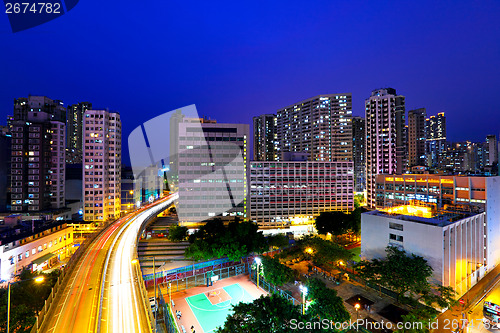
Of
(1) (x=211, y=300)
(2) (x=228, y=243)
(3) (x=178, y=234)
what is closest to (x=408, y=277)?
(1) (x=211, y=300)

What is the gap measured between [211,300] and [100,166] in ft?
194

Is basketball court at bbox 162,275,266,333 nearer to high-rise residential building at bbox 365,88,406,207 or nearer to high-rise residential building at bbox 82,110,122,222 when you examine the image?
high-rise residential building at bbox 82,110,122,222

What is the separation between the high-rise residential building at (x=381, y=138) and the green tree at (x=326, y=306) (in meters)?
72.8

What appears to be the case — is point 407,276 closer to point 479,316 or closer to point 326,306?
point 479,316

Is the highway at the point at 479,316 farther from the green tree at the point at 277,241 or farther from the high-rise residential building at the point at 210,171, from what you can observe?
the high-rise residential building at the point at 210,171

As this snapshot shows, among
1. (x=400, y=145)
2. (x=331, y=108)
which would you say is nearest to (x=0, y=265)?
(x=331, y=108)

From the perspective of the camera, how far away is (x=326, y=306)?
23.0 metres

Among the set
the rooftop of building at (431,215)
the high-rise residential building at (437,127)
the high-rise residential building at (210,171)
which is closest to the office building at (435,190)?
the rooftop of building at (431,215)

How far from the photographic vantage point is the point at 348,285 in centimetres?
3500

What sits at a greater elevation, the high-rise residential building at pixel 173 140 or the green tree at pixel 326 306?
the high-rise residential building at pixel 173 140

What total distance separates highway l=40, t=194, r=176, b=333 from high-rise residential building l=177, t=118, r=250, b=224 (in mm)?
27089

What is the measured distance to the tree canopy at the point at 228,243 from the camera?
39.8 m
